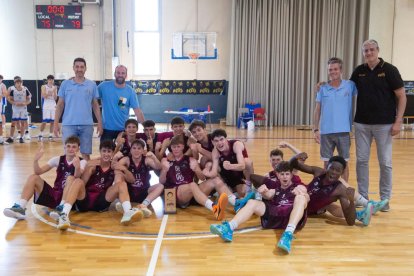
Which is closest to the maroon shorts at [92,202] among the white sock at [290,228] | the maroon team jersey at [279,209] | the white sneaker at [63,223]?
the white sneaker at [63,223]

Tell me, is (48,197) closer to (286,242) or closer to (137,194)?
(137,194)

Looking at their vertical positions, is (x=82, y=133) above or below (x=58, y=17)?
below

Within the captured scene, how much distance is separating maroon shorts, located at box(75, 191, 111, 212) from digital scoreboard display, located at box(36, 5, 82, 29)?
1100cm

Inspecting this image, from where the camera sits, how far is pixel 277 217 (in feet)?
12.1

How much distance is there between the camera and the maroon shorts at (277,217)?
3637 millimetres

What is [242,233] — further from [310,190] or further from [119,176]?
[119,176]

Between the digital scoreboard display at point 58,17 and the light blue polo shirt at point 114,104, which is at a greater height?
the digital scoreboard display at point 58,17

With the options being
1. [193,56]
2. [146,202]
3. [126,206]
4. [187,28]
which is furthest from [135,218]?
[187,28]

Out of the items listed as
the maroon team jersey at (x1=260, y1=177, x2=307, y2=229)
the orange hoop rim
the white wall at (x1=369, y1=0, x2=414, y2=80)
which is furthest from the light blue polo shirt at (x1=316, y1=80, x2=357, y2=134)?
the orange hoop rim

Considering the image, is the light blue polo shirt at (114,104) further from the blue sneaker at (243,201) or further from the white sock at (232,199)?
the blue sneaker at (243,201)

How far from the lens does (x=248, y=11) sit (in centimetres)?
1355

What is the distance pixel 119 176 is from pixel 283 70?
34.3 ft

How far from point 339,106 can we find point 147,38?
10953mm

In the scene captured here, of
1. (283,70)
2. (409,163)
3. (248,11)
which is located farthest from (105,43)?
(409,163)
